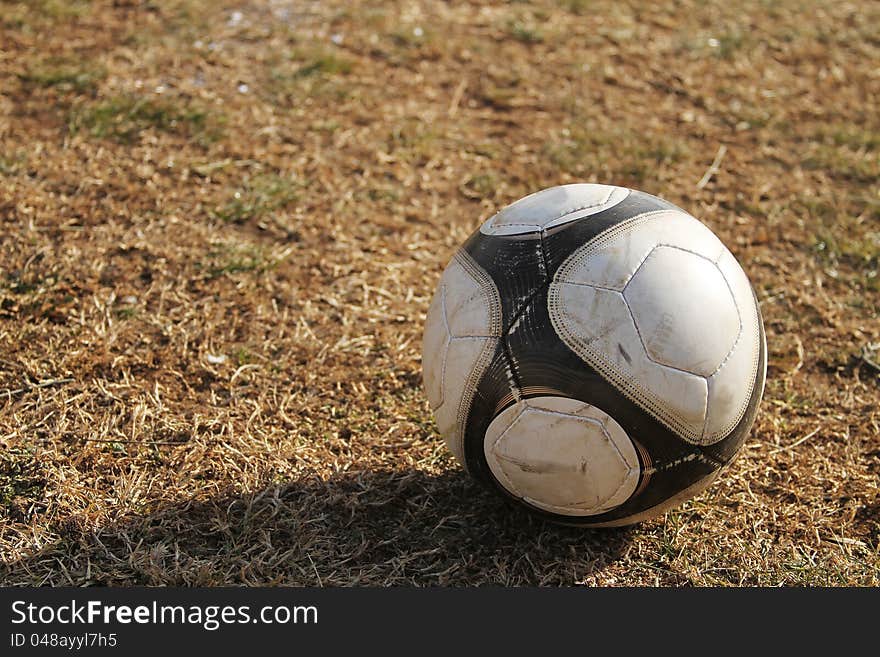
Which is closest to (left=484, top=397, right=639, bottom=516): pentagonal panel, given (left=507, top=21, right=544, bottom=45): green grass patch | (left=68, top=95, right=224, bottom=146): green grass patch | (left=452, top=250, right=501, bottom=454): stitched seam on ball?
(left=452, top=250, right=501, bottom=454): stitched seam on ball

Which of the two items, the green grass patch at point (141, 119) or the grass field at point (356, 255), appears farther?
the green grass patch at point (141, 119)

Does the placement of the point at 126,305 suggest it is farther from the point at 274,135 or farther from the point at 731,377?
the point at 731,377

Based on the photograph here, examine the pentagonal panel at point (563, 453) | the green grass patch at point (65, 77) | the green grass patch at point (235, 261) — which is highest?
the pentagonal panel at point (563, 453)

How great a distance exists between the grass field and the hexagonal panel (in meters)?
0.93

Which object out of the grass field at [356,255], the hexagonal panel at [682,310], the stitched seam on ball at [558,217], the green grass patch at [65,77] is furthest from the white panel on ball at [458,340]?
the green grass patch at [65,77]

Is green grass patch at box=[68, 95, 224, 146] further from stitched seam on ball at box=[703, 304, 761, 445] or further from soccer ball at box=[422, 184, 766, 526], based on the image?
stitched seam on ball at box=[703, 304, 761, 445]

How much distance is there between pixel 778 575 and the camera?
366 centimetres

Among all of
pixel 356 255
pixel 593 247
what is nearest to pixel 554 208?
pixel 593 247

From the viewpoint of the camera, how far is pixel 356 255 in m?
5.36

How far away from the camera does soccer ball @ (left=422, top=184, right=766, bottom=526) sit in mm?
3166

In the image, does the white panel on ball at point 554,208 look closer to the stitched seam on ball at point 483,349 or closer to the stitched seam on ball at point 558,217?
the stitched seam on ball at point 558,217

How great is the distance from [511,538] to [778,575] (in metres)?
0.99

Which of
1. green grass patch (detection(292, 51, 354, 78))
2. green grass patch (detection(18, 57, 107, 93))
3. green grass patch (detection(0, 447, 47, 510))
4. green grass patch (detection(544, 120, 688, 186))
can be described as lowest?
green grass patch (detection(544, 120, 688, 186))

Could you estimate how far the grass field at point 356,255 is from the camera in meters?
3.75
